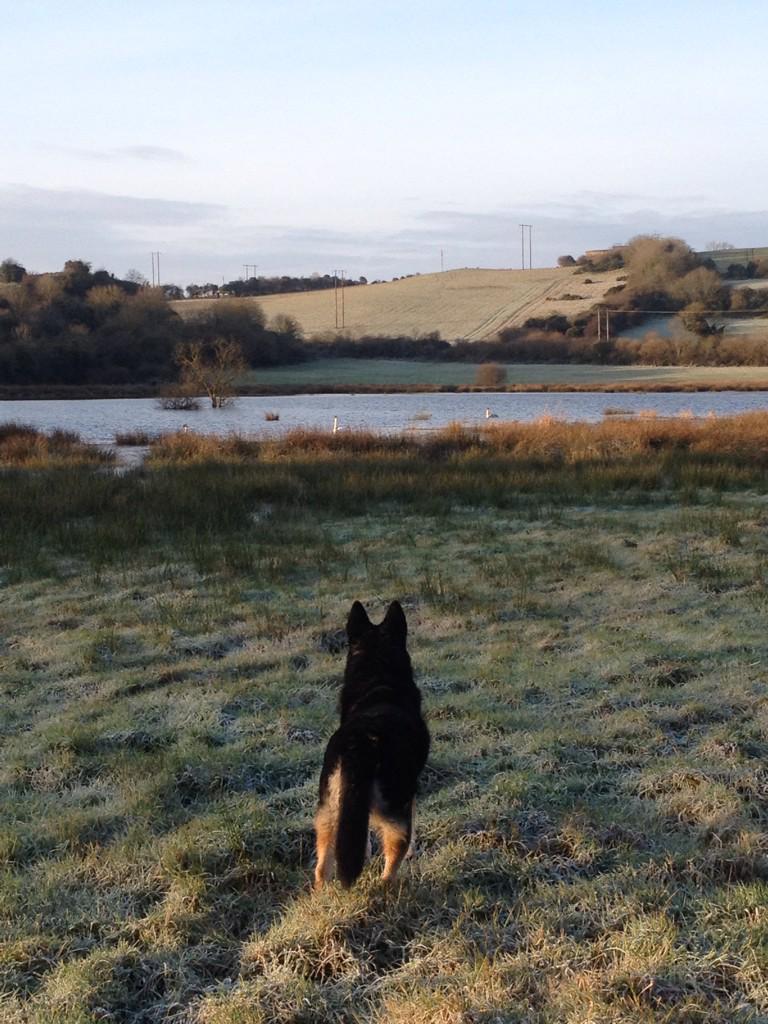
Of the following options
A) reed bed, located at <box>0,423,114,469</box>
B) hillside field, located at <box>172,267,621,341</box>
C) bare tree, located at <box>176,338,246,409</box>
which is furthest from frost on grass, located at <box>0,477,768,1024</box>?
hillside field, located at <box>172,267,621,341</box>

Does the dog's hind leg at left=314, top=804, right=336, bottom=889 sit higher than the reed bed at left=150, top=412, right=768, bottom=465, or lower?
lower

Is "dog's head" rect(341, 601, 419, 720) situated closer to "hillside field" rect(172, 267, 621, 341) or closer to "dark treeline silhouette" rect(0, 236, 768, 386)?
"dark treeline silhouette" rect(0, 236, 768, 386)

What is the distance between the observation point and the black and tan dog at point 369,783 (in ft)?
11.2

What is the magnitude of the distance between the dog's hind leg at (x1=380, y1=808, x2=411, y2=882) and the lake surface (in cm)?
2714

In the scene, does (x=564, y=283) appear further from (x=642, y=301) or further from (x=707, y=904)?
(x=707, y=904)

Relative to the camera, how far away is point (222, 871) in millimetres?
3979

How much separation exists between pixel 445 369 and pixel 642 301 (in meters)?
25.1

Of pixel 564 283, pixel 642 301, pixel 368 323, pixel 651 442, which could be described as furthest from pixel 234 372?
pixel 564 283

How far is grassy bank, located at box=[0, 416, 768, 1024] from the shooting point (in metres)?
3.24

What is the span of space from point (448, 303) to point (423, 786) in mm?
96428

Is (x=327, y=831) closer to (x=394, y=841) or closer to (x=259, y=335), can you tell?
(x=394, y=841)

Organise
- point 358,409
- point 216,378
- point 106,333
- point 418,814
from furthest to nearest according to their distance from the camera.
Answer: point 106,333, point 216,378, point 358,409, point 418,814

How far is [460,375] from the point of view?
232 feet

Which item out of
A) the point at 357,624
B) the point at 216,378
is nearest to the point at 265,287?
the point at 216,378
